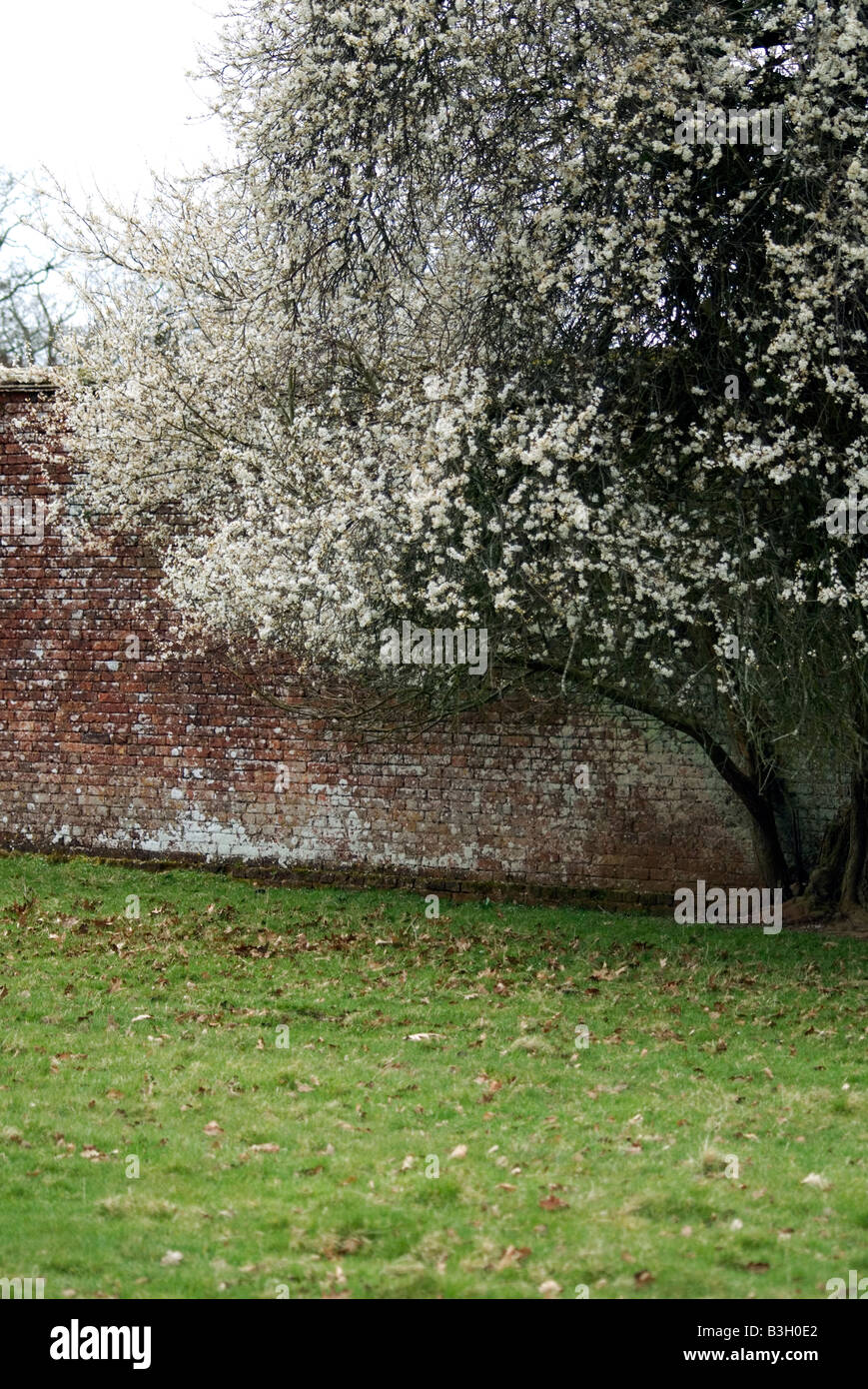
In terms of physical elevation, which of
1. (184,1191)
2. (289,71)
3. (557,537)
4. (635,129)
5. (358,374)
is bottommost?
(184,1191)

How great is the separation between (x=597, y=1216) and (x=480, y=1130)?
1251 mm

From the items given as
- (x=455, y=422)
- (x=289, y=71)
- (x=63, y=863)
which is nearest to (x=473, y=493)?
(x=455, y=422)

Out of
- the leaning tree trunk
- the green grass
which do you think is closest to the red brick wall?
the leaning tree trunk

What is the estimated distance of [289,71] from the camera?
28.6 ft

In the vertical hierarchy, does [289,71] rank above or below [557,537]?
above

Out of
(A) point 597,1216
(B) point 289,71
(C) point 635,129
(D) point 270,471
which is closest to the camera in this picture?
(A) point 597,1216

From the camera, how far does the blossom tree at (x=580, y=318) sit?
8148 mm

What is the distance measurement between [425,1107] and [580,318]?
513cm

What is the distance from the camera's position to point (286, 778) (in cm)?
1337

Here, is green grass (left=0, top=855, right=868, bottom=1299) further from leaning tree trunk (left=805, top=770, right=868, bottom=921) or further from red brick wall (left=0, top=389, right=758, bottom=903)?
red brick wall (left=0, top=389, right=758, bottom=903)

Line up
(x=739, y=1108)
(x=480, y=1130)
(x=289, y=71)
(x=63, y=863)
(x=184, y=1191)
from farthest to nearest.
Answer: (x=63, y=863) < (x=289, y=71) < (x=739, y=1108) < (x=480, y=1130) < (x=184, y=1191)

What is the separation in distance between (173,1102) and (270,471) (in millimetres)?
5049

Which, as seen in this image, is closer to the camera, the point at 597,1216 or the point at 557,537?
the point at 597,1216

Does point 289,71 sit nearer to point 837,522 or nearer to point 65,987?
point 837,522
